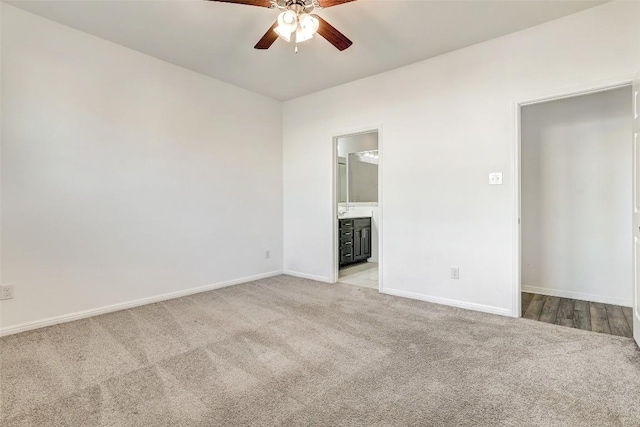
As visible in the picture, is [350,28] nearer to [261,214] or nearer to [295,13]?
[295,13]

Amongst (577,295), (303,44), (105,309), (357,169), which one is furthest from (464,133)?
(105,309)

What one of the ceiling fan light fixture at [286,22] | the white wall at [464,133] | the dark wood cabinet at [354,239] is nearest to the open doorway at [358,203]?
the dark wood cabinet at [354,239]

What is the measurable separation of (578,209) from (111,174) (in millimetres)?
5059

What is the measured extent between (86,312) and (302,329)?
210 cm

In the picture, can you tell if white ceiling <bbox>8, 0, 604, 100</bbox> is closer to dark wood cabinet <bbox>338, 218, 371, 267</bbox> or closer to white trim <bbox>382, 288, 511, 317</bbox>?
dark wood cabinet <bbox>338, 218, 371, 267</bbox>

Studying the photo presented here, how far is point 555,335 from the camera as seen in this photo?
2.51m

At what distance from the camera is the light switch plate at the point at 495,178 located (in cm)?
297

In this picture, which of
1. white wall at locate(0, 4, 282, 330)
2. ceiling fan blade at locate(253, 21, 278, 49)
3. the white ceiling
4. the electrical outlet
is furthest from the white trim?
the electrical outlet

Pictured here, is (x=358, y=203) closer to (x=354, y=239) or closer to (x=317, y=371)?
(x=354, y=239)

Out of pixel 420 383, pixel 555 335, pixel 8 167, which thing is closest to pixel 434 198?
pixel 555 335

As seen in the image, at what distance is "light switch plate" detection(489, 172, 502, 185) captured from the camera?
2973 mm

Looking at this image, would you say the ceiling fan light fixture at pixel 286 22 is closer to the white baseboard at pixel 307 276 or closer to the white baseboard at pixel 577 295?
the white baseboard at pixel 307 276

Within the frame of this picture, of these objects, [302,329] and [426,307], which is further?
[426,307]

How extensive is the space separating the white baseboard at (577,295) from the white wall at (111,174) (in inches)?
144
